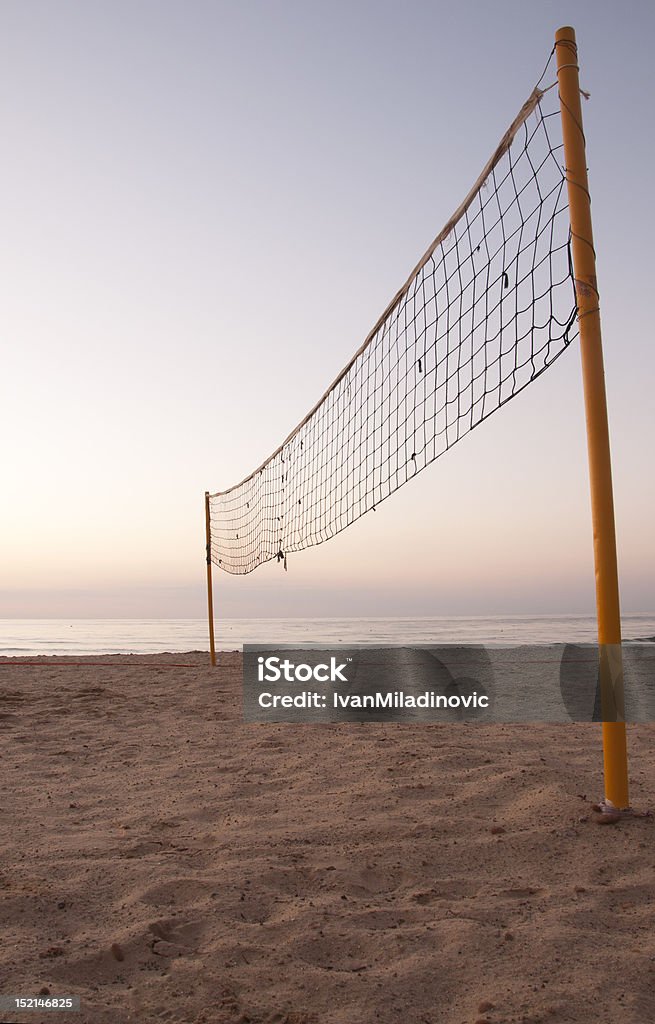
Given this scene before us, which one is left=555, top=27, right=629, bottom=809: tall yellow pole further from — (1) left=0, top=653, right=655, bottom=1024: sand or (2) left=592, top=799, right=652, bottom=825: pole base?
(1) left=0, top=653, right=655, bottom=1024: sand

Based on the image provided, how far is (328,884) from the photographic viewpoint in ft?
7.37

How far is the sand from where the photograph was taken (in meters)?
1.66

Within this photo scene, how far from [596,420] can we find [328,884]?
1930 millimetres

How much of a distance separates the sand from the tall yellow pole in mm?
333

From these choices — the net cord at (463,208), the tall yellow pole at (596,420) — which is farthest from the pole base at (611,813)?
the net cord at (463,208)

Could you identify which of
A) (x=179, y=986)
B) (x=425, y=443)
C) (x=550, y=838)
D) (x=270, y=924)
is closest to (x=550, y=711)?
(x=425, y=443)

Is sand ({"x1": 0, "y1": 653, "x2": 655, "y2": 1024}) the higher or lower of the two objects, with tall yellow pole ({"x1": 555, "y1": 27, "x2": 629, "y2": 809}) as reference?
lower

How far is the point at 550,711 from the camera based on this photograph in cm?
555

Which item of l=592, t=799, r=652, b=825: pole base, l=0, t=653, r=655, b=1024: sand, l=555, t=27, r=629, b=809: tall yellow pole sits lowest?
l=0, t=653, r=655, b=1024: sand

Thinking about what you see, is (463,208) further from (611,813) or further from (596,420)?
(611,813)

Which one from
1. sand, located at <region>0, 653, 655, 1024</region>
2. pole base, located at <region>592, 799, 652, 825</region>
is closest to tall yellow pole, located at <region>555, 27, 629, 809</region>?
pole base, located at <region>592, 799, 652, 825</region>

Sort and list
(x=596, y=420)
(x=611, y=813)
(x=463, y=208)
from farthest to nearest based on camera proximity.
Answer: (x=463, y=208) → (x=596, y=420) → (x=611, y=813)

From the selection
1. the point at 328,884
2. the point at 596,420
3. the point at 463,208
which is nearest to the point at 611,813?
the point at 328,884

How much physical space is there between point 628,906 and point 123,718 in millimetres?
3979
